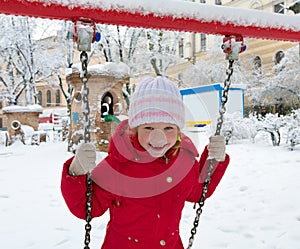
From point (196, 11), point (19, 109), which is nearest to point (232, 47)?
point (196, 11)

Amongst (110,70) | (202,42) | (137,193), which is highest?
(202,42)

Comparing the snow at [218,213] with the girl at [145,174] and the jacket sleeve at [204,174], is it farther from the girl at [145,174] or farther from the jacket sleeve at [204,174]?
the girl at [145,174]

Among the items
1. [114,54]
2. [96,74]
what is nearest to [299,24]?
[96,74]

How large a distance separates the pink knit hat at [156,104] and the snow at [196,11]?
0.91 feet

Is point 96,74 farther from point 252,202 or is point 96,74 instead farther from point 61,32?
point 61,32

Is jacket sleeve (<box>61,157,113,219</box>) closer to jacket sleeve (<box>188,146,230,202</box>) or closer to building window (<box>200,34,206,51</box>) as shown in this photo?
jacket sleeve (<box>188,146,230,202</box>)

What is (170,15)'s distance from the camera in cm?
135

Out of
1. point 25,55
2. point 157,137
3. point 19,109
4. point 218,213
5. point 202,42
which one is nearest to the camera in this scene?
point 157,137

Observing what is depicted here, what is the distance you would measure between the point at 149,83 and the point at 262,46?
44.5 feet

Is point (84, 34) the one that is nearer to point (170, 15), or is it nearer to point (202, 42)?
point (170, 15)

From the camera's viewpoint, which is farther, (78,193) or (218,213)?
(218,213)

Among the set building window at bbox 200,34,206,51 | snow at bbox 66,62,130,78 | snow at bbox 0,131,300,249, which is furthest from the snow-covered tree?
snow at bbox 0,131,300,249

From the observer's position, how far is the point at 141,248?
1.29m

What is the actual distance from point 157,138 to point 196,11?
563 mm
